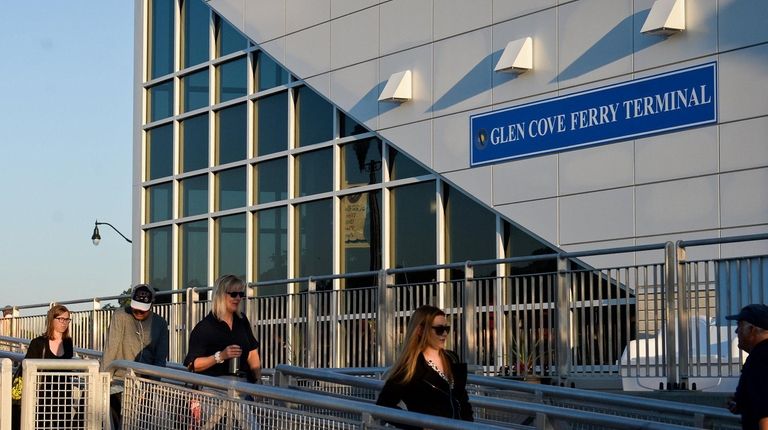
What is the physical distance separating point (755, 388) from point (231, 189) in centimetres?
2000

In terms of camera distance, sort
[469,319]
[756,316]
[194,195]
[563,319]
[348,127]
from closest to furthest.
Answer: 1. [756,316]
2. [563,319]
3. [469,319]
4. [348,127]
5. [194,195]

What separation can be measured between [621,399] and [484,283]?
19.4ft

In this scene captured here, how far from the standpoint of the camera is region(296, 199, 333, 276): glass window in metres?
24.6

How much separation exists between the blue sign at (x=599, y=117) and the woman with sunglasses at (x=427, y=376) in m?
10.00

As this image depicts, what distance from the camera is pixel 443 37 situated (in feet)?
71.2

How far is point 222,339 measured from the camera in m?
10.4

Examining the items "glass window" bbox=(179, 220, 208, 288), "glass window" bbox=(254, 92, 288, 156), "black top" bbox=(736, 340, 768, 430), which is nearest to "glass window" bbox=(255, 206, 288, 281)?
"glass window" bbox=(254, 92, 288, 156)

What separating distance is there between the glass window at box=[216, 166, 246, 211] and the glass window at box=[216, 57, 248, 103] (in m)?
1.46

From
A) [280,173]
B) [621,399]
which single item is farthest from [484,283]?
[280,173]

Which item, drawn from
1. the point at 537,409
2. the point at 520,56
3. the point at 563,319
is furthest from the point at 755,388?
the point at 520,56

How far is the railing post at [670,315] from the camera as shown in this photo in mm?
13250

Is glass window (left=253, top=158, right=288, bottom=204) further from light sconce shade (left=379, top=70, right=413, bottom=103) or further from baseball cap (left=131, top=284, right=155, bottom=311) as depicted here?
baseball cap (left=131, top=284, right=155, bottom=311)

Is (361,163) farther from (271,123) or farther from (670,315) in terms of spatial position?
(670,315)

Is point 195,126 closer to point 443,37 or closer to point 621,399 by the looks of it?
point 443,37
